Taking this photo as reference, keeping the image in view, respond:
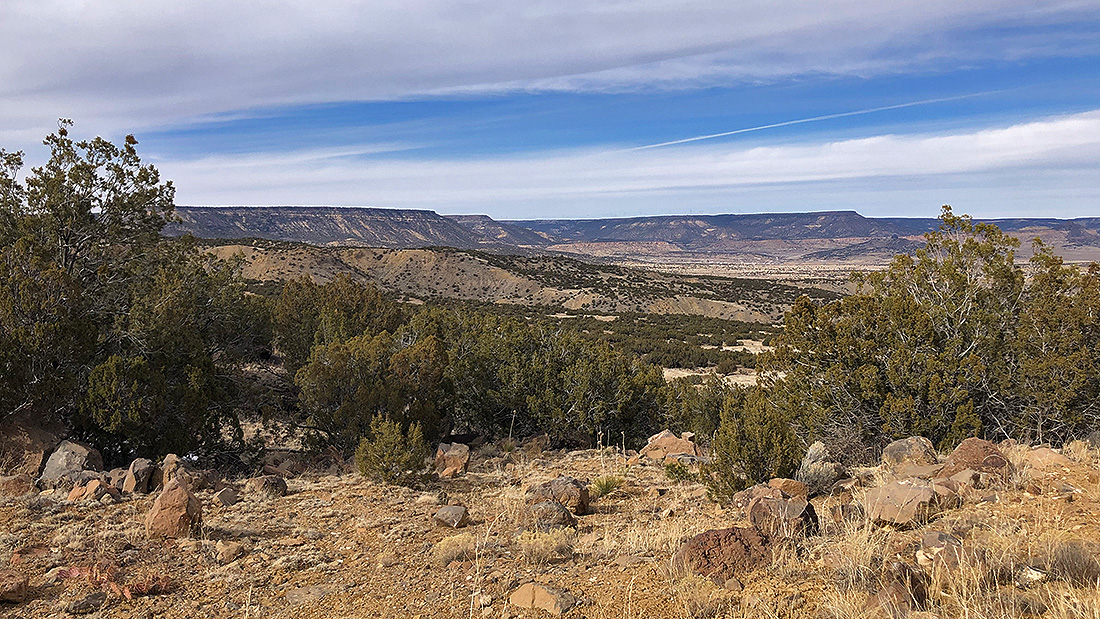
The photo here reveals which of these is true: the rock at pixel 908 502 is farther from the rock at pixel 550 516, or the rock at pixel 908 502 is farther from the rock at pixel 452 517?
the rock at pixel 452 517

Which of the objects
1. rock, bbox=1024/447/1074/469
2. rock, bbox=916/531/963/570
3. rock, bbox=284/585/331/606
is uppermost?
rock, bbox=916/531/963/570

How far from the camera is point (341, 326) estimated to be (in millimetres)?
Answer: 15711

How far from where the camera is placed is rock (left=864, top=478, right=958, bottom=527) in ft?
17.4

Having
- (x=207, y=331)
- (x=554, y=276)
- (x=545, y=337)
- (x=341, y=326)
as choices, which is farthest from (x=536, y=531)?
(x=554, y=276)

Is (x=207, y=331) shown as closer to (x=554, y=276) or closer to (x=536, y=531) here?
(x=536, y=531)

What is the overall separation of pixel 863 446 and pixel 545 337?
7935 millimetres

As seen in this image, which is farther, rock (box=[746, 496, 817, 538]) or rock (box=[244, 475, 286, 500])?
rock (box=[244, 475, 286, 500])

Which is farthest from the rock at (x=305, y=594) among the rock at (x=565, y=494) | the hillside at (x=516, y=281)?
the hillside at (x=516, y=281)

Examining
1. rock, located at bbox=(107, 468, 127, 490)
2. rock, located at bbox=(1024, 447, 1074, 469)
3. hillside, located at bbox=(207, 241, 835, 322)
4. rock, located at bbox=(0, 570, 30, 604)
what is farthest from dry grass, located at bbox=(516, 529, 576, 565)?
hillside, located at bbox=(207, 241, 835, 322)

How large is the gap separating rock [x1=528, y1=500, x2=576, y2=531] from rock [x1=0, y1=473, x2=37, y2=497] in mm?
6218

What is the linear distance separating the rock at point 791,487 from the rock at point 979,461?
54.9 inches

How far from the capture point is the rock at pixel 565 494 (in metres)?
7.22

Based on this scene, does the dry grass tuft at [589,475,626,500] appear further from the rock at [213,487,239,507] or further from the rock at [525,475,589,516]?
the rock at [213,487,239,507]

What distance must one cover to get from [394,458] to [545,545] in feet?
12.8
